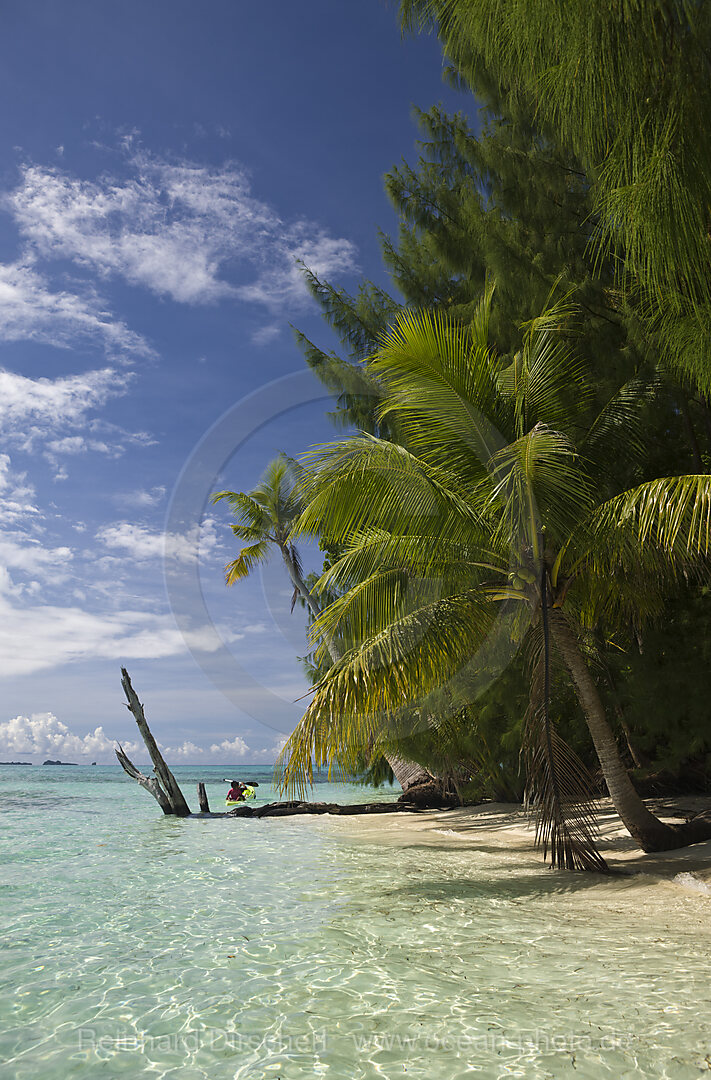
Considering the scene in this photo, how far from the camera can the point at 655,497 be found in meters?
6.44

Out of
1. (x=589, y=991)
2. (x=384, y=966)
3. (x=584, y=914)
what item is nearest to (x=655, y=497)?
(x=584, y=914)

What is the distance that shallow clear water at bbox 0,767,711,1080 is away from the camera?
3.46 metres

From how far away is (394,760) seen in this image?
17484mm

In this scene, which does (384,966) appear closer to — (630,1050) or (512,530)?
(630,1050)

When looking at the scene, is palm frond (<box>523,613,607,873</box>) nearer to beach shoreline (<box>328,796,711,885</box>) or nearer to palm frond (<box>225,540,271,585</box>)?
beach shoreline (<box>328,796,711,885</box>)

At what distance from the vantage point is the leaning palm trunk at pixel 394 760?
17672 millimetres

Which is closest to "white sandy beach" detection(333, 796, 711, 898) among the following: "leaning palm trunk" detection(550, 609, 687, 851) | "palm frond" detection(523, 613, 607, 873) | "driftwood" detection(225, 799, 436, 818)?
"leaning palm trunk" detection(550, 609, 687, 851)

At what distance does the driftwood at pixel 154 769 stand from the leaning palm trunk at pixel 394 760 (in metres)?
4.49

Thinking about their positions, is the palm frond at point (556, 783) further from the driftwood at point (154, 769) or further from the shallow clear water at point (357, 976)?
the driftwood at point (154, 769)

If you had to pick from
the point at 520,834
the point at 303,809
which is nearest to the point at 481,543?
the point at 520,834

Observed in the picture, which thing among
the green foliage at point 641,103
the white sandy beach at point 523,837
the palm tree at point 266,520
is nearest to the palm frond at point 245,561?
the palm tree at point 266,520

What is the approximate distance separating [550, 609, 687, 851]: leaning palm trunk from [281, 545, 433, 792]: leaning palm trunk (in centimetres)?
798

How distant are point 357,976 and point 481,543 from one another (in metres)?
4.75

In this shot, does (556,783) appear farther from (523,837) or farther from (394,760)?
(394,760)
